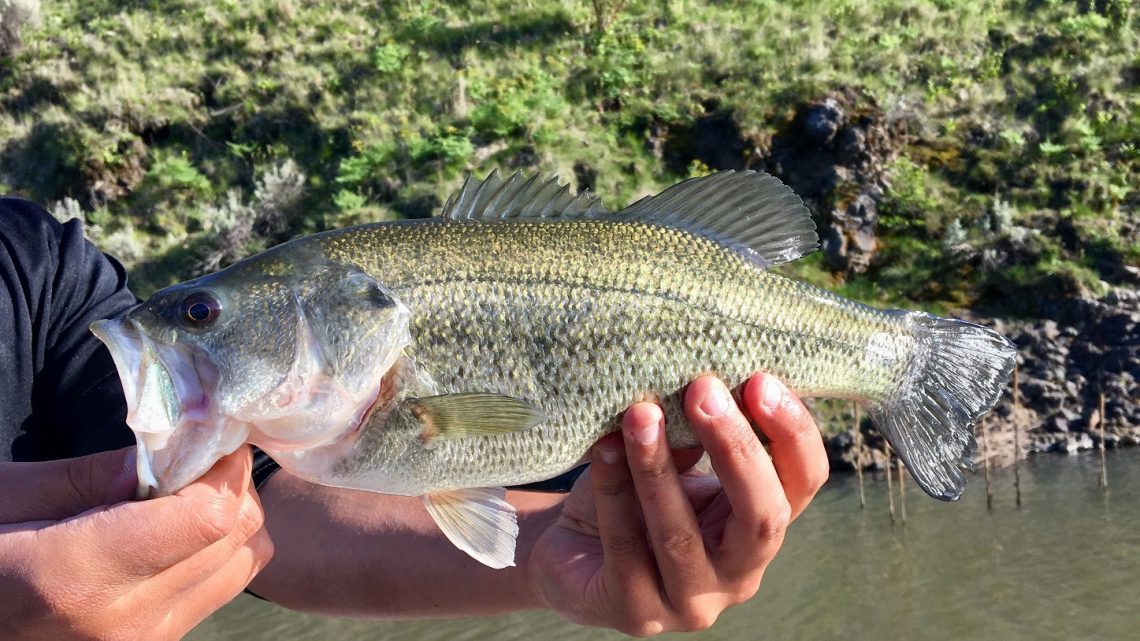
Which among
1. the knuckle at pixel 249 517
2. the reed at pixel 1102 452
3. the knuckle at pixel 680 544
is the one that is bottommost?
the reed at pixel 1102 452

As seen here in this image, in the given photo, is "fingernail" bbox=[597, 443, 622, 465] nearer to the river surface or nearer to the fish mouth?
the fish mouth

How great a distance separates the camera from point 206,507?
174cm

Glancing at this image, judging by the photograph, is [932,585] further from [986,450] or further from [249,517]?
[249,517]

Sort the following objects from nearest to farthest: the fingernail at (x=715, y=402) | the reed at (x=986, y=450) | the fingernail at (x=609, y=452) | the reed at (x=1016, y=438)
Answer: the fingernail at (x=715, y=402)
the fingernail at (x=609, y=452)
the reed at (x=986, y=450)
the reed at (x=1016, y=438)

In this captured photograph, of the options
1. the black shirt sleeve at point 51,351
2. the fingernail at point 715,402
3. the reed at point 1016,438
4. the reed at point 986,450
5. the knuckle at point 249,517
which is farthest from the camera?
the reed at point 1016,438

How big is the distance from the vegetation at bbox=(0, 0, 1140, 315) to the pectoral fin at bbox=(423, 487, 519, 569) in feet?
50.7

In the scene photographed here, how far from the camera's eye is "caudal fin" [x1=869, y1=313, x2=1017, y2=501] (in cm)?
248

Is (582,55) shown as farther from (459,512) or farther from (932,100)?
(459,512)

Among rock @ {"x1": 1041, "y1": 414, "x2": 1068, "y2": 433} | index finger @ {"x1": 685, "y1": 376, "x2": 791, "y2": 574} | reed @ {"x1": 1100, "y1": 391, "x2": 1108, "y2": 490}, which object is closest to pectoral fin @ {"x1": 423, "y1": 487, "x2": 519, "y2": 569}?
index finger @ {"x1": 685, "y1": 376, "x2": 791, "y2": 574}

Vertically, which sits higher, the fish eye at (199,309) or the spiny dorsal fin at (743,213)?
the spiny dorsal fin at (743,213)

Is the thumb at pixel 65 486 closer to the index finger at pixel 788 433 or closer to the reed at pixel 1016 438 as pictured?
the index finger at pixel 788 433

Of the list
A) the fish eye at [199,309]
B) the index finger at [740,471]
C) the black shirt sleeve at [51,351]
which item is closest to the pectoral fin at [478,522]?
the index finger at [740,471]

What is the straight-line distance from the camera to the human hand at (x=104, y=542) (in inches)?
67.4

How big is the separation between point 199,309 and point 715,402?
3.75 feet
